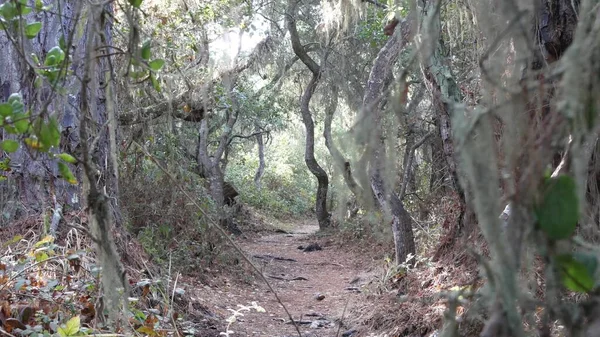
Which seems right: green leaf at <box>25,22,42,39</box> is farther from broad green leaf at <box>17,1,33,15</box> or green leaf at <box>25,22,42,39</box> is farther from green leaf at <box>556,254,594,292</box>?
green leaf at <box>556,254,594,292</box>

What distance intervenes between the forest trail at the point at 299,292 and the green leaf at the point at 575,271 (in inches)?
61.6

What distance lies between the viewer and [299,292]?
681cm

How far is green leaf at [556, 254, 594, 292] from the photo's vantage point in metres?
0.86

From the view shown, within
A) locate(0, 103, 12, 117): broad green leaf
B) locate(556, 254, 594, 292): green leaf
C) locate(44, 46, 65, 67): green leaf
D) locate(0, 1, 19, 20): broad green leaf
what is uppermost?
locate(0, 1, 19, 20): broad green leaf

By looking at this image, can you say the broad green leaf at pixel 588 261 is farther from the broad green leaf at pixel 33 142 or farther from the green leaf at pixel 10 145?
the green leaf at pixel 10 145

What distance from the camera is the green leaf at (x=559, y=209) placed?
0.81m

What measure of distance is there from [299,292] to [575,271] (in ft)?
20.0

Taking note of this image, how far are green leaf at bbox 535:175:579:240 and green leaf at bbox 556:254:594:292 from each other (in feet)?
0.19

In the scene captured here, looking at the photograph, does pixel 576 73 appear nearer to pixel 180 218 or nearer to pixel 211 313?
pixel 211 313

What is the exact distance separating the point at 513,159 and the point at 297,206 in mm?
20094

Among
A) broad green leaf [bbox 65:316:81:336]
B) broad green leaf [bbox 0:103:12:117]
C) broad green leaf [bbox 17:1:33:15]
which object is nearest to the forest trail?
broad green leaf [bbox 65:316:81:336]

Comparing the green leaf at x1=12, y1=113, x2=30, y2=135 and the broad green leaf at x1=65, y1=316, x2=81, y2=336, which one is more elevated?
the green leaf at x1=12, y1=113, x2=30, y2=135

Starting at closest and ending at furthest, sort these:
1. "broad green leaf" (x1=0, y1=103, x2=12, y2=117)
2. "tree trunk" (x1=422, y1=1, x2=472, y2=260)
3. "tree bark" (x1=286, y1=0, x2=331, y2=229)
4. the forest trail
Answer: "broad green leaf" (x1=0, y1=103, x2=12, y2=117)
"tree trunk" (x1=422, y1=1, x2=472, y2=260)
the forest trail
"tree bark" (x1=286, y1=0, x2=331, y2=229)

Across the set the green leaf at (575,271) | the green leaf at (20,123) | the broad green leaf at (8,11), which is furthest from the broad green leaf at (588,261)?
the broad green leaf at (8,11)
